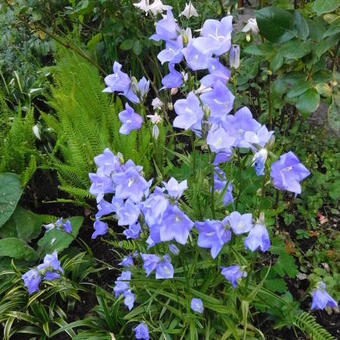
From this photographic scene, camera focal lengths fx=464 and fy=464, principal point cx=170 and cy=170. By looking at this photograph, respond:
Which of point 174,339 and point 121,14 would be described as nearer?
point 174,339

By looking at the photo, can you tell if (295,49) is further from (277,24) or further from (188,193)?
(188,193)

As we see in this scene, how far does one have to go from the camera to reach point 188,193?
203 centimetres

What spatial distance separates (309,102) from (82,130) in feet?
4.87

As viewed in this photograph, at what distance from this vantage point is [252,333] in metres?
1.92

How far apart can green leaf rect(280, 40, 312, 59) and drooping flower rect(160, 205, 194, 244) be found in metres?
0.72

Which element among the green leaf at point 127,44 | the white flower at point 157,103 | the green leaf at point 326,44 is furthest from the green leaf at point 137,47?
the green leaf at point 326,44

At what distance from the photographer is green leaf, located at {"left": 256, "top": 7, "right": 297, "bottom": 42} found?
158cm

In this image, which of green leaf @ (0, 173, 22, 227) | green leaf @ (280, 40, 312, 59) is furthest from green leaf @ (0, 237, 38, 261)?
green leaf @ (280, 40, 312, 59)

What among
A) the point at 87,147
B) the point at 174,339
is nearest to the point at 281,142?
Answer: the point at 87,147

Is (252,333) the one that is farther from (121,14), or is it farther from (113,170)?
(121,14)

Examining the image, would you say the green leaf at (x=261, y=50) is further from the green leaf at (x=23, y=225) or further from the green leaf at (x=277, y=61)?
the green leaf at (x=23, y=225)

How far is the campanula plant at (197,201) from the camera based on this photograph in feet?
4.12

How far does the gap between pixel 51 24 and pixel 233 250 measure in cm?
247

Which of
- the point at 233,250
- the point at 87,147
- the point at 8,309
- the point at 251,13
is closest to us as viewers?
the point at 233,250
